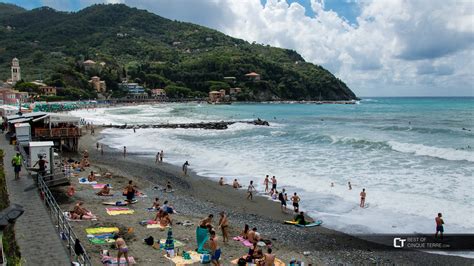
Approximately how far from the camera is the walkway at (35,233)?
9414 millimetres

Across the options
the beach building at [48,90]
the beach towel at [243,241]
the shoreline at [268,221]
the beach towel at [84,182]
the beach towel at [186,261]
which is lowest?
the shoreline at [268,221]

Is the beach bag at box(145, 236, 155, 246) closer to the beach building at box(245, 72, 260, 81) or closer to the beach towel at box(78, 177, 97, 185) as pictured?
the beach towel at box(78, 177, 97, 185)

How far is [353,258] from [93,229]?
8500 millimetres

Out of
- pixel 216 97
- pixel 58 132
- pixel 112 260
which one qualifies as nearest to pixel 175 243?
pixel 112 260

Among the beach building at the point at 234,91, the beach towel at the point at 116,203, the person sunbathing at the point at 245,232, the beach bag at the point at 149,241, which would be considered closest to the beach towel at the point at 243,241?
the person sunbathing at the point at 245,232

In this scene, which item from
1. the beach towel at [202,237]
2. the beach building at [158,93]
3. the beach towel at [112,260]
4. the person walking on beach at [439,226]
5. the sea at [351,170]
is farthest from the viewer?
the beach building at [158,93]

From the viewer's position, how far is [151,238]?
41.8 ft

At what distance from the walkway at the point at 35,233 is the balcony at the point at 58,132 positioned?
50.4 feet

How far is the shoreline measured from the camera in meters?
12.8

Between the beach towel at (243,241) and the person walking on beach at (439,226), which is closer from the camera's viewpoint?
the beach towel at (243,241)

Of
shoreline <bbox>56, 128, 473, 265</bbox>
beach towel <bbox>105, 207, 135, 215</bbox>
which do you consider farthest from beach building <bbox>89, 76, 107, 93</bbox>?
beach towel <bbox>105, 207, 135, 215</bbox>

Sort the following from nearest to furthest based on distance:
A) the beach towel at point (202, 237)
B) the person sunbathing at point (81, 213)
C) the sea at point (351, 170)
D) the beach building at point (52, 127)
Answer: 1. the beach towel at point (202, 237)
2. the person sunbathing at point (81, 213)
3. the sea at point (351, 170)
4. the beach building at point (52, 127)

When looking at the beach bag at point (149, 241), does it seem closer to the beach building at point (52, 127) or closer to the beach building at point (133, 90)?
the beach building at point (52, 127)

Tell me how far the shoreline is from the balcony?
4608 millimetres
